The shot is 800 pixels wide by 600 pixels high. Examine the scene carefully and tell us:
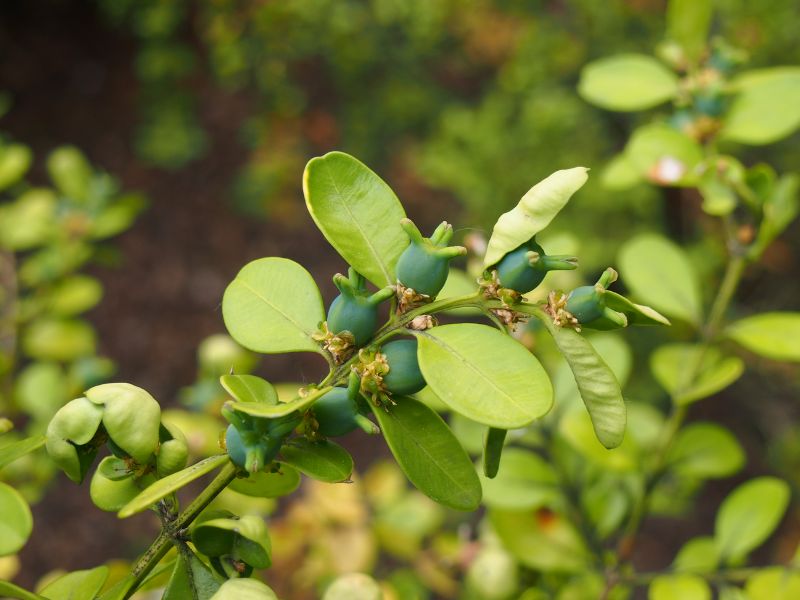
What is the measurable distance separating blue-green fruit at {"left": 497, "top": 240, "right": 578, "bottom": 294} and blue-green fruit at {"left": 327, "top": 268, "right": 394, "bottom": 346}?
0.07 metres

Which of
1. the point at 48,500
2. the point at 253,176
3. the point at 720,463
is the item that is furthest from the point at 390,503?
the point at 253,176

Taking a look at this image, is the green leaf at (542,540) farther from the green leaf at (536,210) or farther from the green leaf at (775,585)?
the green leaf at (536,210)

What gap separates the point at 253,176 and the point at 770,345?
2.01m

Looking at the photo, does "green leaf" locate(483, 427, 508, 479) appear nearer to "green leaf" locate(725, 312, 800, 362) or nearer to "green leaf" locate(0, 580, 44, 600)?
"green leaf" locate(0, 580, 44, 600)

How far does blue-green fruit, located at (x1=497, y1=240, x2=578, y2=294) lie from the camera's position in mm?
448

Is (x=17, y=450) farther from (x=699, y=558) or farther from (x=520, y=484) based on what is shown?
(x=699, y=558)

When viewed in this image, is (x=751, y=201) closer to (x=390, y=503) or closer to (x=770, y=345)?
(x=770, y=345)

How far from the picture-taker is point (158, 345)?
2600mm

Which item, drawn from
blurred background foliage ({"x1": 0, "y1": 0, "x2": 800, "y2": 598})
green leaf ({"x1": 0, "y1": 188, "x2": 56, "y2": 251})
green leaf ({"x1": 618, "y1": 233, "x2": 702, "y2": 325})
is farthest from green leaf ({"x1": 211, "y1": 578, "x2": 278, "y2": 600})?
green leaf ({"x1": 0, "y1": 188, "x2": 56, "y2": 251})

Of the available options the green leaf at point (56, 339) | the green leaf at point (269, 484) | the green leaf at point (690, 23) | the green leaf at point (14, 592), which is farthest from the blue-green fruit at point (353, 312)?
the green leaf at point (56, 339)

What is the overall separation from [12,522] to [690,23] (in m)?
0.87

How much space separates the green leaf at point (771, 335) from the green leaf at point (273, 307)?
55 centimetres

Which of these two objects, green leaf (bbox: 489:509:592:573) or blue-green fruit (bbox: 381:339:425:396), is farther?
green leaf (bbox: 489:509:592:573)

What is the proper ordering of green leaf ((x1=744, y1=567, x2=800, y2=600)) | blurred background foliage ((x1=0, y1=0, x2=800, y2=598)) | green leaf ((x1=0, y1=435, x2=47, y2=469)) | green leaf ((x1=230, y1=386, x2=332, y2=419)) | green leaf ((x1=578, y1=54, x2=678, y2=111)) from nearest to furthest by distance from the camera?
1. green leaf ((x1=230, y1=386, x2=332, y2=419))
2. green leaf ((x1=0, y1=435, x2=47, y2=469))
3. green leaf ((x1=744, y1=567, x2=800, y2=600))
4. green leaf ((x1=578, y1=54, x2=678, y2=111))
5. blurred background foliage ((x1=0, y1=0, x2=800, y2=598))
